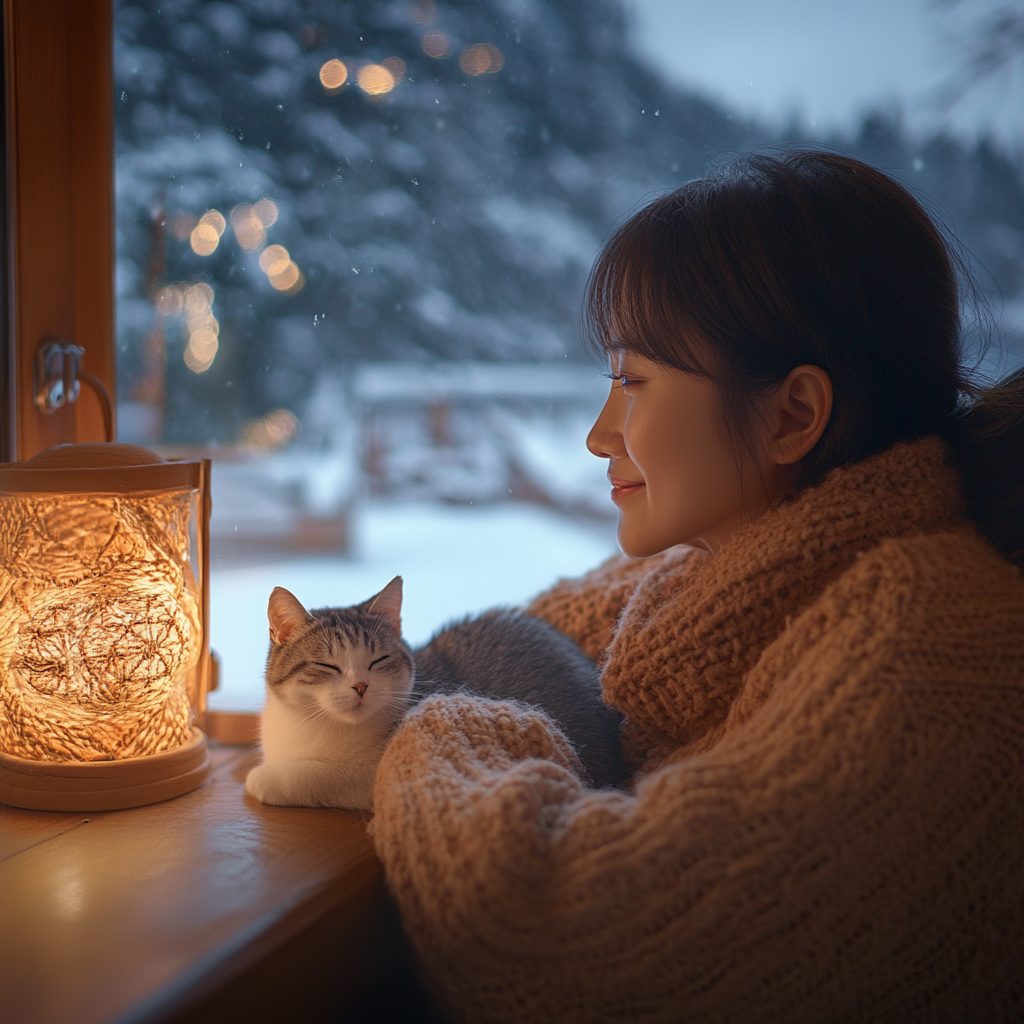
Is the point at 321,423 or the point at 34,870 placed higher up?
the point at 321,423

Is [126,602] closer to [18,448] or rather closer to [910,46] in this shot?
[18,448]

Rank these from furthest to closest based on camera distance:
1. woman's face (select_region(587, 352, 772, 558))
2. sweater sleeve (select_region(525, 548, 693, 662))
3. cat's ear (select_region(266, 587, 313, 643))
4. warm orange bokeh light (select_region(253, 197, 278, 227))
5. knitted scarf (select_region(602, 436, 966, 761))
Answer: warm orange bokeh light (select_region(253, 197, 278, 227))
sweater sleeve (select_region(525, 548, 693, 662))
cat's ear (select_region(266, 587, 313, 643))
woman's face (select_region(587, 352, 772, 558))
knitted scarf (select_region(602, 436, 966, 761))

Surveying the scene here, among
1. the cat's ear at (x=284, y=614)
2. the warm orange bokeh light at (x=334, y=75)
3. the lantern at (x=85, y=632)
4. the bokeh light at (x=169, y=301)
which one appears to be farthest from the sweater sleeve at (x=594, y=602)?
the warm orange bokeh light at (x=334, y=75)

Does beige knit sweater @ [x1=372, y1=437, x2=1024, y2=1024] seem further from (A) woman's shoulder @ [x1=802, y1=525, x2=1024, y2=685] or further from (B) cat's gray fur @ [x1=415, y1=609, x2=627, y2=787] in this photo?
(B) cat's gray fur @ [x1=415, y1=609, x2=627, y2=787]

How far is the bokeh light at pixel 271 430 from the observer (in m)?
1.31

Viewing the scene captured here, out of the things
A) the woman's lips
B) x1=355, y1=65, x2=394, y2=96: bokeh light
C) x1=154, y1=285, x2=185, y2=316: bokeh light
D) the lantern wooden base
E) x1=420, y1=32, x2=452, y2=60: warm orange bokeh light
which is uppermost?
x1=420, y1=32, x2=452, y2=60: warm orange bokeh light

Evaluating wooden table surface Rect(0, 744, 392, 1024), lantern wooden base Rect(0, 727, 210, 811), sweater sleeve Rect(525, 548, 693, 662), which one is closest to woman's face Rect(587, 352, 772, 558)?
sweater sleeve Rect(525, 548, 693, 662)

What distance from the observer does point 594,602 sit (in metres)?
1.08

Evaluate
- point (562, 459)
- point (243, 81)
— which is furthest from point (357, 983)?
point (243, 81)

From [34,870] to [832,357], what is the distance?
87cm

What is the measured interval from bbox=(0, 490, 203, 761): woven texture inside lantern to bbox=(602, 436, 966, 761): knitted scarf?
0.51m

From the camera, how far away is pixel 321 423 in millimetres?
1331

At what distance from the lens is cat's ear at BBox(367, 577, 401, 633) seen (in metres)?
0.97

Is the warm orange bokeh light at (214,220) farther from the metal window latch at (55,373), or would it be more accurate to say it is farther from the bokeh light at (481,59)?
the bokeh light at (481,59)
